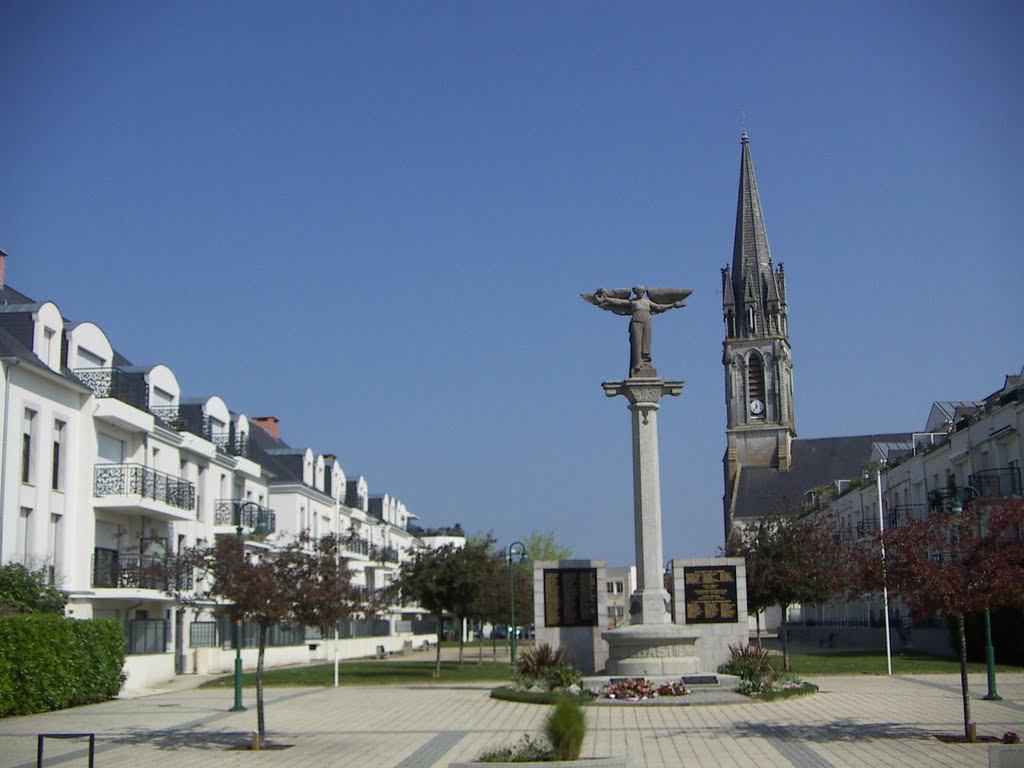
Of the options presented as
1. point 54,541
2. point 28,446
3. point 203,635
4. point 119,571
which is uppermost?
point 28,446

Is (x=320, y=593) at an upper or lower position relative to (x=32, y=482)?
lower

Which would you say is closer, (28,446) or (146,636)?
(28,446)

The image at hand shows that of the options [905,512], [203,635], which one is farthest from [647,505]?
[905,512]

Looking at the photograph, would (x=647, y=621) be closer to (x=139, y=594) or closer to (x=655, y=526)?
(x=655, y=526)

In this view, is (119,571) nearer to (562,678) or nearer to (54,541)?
(54,541)

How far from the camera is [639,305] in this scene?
1176 inches

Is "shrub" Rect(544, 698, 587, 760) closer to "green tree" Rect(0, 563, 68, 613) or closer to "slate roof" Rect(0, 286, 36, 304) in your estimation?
"green tree" Rect(0, 563, 68, 613)

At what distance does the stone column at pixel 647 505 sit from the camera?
Result: 27578 millimetres

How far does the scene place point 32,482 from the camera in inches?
1192

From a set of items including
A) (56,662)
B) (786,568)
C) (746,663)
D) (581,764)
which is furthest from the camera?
(786,568)

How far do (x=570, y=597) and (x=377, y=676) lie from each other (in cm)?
1119

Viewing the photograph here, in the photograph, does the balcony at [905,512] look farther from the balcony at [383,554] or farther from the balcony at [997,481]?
the balcony at [383,554]

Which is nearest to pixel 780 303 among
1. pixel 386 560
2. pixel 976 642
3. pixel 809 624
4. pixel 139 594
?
pixel 809 624

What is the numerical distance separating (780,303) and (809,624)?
47.9 meters
